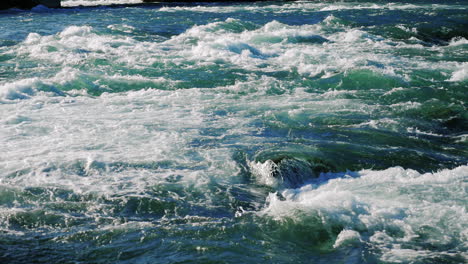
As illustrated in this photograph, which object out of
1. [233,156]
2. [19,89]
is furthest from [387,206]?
[19,89]

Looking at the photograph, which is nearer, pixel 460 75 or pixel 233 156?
pixel 233 156

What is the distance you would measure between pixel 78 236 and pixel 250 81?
7221mm

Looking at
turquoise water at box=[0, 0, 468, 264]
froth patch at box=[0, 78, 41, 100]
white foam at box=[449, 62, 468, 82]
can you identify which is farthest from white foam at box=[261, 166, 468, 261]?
froth patch at box=[0, 78, 41, 100]

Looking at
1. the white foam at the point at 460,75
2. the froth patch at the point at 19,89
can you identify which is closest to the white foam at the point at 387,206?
the white foam at the point at 460,75

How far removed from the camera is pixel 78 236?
4859 mm

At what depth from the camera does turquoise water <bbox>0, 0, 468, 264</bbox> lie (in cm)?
477

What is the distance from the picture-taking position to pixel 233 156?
276 inches

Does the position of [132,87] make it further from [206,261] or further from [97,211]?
[206,261]

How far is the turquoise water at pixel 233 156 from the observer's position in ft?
15.6

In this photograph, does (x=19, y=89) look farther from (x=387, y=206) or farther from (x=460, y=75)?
(x=460, y=75)

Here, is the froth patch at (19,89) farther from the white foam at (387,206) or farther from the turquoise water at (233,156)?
the white foam at (387,206)

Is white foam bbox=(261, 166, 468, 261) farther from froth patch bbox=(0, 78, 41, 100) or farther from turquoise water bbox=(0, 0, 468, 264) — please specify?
froth patch bbox=(0, 78, 41, 100)

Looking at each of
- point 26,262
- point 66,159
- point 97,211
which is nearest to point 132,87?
point 66,159

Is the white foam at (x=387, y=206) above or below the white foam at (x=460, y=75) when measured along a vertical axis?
below
